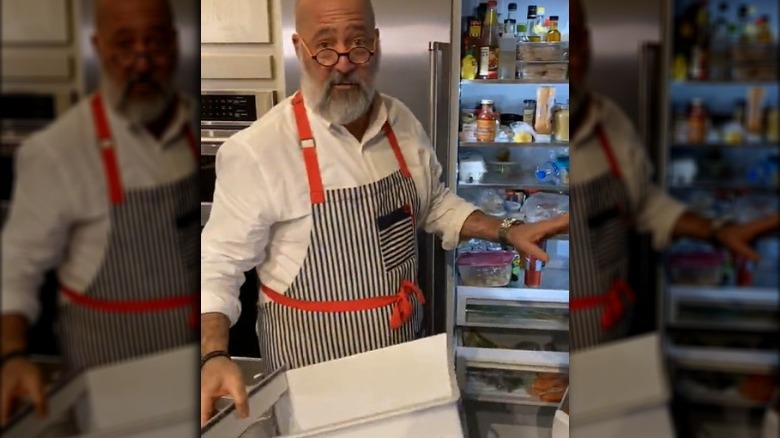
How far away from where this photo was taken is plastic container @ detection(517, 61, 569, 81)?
84cm

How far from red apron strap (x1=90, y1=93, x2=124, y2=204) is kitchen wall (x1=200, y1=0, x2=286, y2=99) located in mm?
216

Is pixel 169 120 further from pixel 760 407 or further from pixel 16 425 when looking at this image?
pixel 760 407

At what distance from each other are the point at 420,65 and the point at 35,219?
0.54m

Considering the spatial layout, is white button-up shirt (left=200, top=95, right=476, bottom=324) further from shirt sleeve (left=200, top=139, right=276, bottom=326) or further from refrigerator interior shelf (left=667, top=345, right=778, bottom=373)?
refrigerator interior shelf (left=667, top=345, right=778, bottom=373)

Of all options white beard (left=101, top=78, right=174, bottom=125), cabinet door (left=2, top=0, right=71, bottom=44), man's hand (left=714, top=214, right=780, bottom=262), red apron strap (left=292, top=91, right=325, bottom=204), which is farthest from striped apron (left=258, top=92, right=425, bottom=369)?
man's hand (left=714, top=214, right=780, bottom=262)

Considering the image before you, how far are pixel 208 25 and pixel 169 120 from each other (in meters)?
0.22

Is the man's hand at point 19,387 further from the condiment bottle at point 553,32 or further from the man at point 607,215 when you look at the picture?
the condiment bottle at point 553,32

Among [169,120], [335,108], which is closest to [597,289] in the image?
[335,108]

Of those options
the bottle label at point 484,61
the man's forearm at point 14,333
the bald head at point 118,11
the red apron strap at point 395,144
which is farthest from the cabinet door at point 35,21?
the bottle label at point 484,61

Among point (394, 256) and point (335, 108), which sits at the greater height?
point (335, 108)

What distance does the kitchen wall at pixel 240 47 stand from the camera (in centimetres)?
89

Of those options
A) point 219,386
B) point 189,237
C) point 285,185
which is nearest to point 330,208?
point 285,185

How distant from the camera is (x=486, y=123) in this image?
899mm

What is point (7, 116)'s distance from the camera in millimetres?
693
